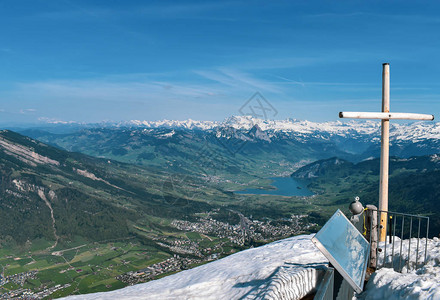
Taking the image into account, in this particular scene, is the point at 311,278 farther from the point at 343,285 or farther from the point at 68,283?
the point at 68,283

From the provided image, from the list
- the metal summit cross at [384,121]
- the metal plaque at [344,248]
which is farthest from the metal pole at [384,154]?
the metal plaque at [344,248]

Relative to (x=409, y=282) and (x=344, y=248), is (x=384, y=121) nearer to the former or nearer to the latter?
(x=409, y=282)

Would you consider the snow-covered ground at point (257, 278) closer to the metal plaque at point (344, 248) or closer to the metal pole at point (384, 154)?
the metal plaque at point (344, 248)

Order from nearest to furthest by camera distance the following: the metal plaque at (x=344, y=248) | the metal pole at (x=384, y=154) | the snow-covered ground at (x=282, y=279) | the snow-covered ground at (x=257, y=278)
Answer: the metal plaque at (x=344, y=248) < the snow-covered ground at (x=282, y=279) < the snow-covered ground at (x=257, y=278) < the metal pole at (x=384, y=154)

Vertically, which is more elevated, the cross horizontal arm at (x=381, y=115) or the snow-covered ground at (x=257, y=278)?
the cross horizontal arm at (x=381, y=115)

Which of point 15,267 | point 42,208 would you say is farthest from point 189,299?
point 42,208

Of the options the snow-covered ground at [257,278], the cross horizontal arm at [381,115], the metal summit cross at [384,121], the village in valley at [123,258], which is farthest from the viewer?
the village in valley at [123,258]

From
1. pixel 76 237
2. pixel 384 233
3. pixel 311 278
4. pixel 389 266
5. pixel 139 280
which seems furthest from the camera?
pixel 76 237

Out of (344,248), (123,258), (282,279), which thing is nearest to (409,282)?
(344,248)
